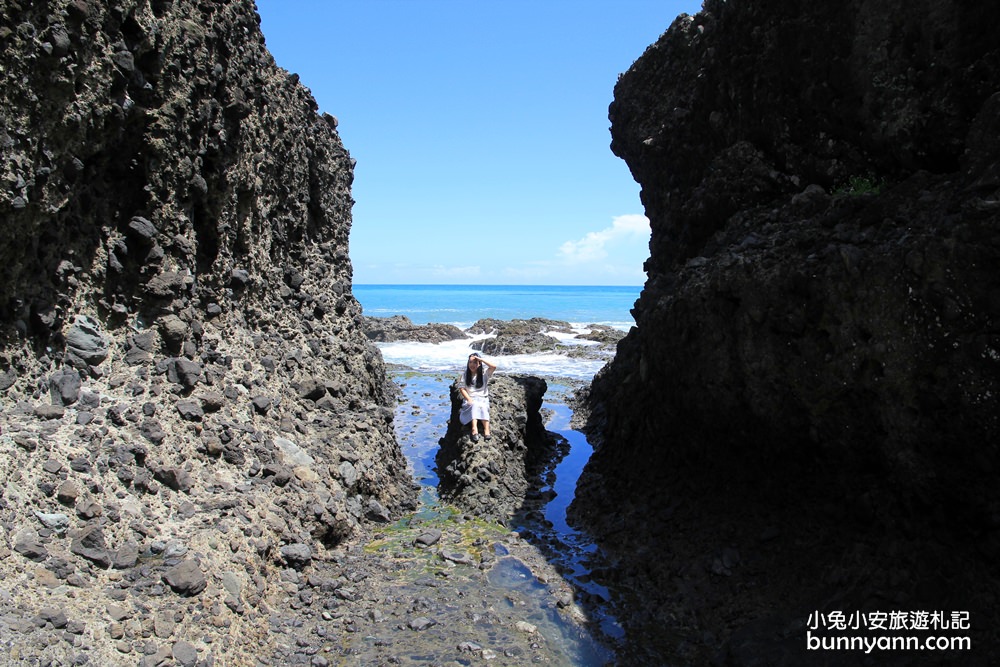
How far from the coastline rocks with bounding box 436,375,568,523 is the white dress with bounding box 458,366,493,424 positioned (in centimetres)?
23

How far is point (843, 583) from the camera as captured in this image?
19.8 feet

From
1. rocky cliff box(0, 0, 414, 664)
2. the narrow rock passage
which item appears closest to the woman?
rocky cliff box(0, 0, 414, 664)

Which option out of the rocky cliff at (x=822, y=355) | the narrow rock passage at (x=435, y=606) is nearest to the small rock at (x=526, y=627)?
the narrow rock passage at (x=435, y=606)

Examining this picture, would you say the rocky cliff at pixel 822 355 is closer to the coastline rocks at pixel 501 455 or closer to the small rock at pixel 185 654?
the coastline rocks at pixel 501 455

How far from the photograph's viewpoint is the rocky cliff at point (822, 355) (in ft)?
17.9

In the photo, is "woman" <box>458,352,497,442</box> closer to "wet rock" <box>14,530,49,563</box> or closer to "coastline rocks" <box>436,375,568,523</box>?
"coastline rocks" <box>436,375,568,523</box>

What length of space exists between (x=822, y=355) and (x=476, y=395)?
20.0 ft

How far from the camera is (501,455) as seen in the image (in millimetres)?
10914

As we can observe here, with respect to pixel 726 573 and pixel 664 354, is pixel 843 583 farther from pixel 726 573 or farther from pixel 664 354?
pixel 664 354

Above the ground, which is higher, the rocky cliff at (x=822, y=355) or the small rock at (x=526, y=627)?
the rocky cliff at (x=822, y=355)

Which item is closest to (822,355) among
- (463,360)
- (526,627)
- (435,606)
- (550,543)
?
(526,627)

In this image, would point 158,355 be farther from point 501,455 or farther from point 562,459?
point 562,459

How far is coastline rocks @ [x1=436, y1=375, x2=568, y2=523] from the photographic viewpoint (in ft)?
32.5

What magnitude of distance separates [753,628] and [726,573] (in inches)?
38.4
